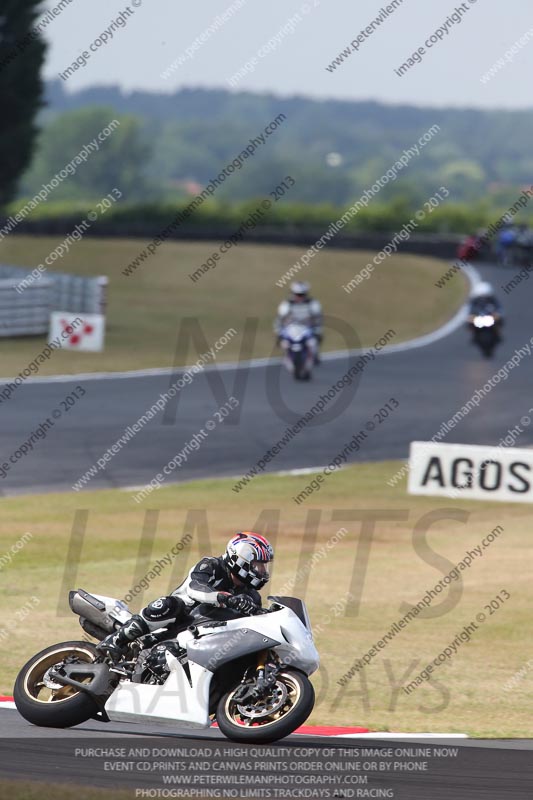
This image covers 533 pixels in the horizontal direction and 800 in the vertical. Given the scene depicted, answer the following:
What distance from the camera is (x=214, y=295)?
152 ft

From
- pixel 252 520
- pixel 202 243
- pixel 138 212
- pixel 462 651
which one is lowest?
pixel 462 651

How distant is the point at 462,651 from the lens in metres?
11.2

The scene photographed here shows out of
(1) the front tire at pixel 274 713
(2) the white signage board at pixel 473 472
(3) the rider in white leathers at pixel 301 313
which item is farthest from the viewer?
(3) the rider in white leathers at pixel 301 313

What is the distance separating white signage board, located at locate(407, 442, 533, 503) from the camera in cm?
1524

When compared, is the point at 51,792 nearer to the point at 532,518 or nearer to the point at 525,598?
the point at 525,598

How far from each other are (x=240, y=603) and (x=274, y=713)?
72 centimetres

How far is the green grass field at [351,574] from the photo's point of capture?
9797 mm

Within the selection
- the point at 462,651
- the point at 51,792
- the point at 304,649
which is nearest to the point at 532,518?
the point at 462,651

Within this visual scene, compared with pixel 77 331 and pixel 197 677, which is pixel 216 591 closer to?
pixel 197 677

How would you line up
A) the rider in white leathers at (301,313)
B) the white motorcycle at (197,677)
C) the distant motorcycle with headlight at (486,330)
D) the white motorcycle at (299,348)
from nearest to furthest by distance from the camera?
the white motorcycle at (197,677)
the white motorcycle at (299,348)
the rider in white leathers at (301,313)
the distant motorcycle with headlight at (486,330)

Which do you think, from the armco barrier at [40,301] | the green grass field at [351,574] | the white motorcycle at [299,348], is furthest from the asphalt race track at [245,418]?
the armco barrier at [40,301]

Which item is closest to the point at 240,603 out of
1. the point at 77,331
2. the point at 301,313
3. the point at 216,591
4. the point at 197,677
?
the point at 216,591

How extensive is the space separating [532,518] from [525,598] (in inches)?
161

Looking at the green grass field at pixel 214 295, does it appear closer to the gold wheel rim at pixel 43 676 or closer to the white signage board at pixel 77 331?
the white signage board at pixel 77 331
